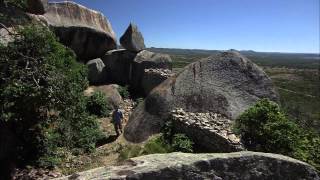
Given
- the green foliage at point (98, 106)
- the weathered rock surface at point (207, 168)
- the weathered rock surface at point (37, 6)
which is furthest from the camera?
the weathered rock surface at point (37, 6)

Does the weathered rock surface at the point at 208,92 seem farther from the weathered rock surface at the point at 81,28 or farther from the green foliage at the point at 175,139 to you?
the weathered rock surface at the point at 81,28

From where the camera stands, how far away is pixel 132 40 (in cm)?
3108

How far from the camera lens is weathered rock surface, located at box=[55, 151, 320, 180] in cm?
599

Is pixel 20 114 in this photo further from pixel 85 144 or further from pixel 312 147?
pixel 312 147

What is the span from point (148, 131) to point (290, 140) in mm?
6648

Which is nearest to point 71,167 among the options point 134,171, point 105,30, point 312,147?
point 312,147

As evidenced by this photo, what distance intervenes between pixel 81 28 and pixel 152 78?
663 cm

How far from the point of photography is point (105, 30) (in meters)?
32.5

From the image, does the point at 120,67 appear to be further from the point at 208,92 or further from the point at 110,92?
the point at 208,92

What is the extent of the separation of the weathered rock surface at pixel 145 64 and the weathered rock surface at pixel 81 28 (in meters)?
3.28

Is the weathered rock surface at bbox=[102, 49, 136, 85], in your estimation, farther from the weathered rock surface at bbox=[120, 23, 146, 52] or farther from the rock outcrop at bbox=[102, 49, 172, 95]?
the weathered rock surface at bbox=[120, 23, 146, 52]

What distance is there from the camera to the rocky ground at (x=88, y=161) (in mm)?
14953

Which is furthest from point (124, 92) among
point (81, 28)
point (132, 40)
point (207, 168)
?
point (207, 168)

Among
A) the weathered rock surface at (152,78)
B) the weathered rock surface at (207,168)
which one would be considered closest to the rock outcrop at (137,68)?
the weathered rock surface at (152,78)
